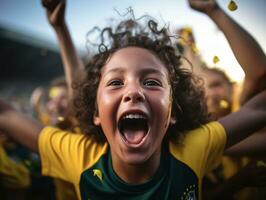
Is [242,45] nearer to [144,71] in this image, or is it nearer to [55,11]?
[144,71]

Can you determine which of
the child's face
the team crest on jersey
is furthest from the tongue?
the team crest on jersey

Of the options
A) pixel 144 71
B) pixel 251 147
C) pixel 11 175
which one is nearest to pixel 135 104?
pixel 144 71

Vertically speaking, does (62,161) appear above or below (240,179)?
above

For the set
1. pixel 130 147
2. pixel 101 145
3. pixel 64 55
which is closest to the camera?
pixel 130 147

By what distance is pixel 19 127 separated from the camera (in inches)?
44.4

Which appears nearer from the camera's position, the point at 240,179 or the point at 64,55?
the point at 240,179

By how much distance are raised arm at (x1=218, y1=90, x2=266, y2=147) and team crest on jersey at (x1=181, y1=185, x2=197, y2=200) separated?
23 cm

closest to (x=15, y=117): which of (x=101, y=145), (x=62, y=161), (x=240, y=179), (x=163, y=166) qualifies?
(x=62, y=161)

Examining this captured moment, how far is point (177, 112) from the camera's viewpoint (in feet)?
4.11

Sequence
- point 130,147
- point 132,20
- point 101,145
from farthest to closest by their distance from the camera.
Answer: point 132,20 → point 101,145 → point 130,147

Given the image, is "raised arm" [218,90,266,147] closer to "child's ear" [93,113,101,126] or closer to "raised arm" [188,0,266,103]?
"raised arm" [188,0,266,103]

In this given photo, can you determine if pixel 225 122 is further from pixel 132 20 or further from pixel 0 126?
pixel 0 126

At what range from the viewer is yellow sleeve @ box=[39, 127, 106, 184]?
1.12 meters

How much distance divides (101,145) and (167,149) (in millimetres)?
275
